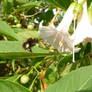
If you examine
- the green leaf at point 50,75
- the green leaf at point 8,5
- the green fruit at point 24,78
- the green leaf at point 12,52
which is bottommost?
the green fruit at point 24,78

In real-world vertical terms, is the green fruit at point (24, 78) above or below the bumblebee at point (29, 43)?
below

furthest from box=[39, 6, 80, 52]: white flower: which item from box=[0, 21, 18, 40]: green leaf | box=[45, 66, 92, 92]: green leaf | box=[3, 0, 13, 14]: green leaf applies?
box=[3, 0, 13, 14]: green leaf

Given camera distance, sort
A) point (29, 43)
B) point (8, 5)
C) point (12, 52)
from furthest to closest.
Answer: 1. point (8, 5)
2. point (29, 43)
3. point (12, 52)

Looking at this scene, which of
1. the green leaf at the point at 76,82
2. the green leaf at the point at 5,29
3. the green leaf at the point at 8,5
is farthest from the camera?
the green leaf at the point at 8,5

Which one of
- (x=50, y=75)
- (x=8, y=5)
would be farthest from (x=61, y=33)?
(x=8, y=5)

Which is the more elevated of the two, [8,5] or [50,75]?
[8,5]

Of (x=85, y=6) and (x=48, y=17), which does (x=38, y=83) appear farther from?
(x=48, y=17)

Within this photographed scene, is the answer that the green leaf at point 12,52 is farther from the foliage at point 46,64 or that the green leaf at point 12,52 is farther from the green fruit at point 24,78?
the green fruit at point 24,78

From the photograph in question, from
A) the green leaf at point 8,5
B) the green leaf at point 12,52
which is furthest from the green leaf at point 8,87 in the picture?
the green leaf at point 8,5

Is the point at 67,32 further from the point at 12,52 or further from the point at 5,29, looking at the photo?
the point at 5,29
